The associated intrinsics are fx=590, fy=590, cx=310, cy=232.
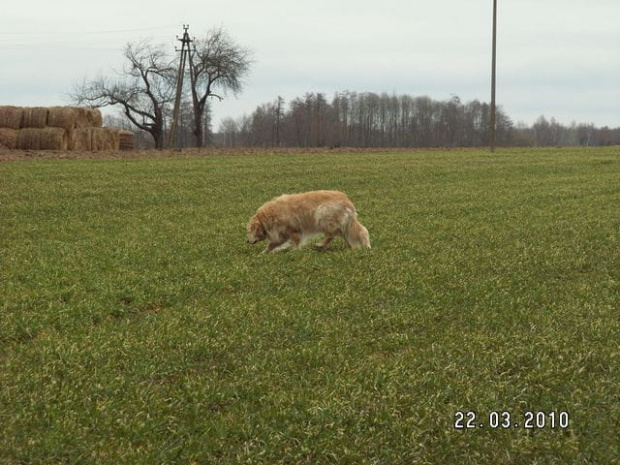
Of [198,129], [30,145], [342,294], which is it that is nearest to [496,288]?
[342,294]

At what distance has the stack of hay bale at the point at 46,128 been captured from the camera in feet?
117

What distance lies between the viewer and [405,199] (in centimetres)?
1958

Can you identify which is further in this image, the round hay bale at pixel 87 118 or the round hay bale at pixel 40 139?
the round hay bale at pixel 87 118

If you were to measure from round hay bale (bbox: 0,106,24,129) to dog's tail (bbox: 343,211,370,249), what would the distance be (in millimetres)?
31324

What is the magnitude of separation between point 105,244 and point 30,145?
91.3 feet

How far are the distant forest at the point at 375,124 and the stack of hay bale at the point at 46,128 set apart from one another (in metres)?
89.9

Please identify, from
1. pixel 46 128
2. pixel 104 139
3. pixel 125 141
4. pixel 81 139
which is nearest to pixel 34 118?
pixel 46 128

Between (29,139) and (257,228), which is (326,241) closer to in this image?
(257,228)

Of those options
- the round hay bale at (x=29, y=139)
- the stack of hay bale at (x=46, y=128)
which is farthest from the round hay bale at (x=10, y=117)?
the round hay bale at (x=29, y=139)

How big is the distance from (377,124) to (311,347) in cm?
14880

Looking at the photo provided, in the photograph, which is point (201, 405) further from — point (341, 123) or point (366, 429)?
point (341, 123)

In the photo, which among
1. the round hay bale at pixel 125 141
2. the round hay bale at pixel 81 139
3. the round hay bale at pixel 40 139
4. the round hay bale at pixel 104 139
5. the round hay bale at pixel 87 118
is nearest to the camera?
the round hay bale at pixel 40 139

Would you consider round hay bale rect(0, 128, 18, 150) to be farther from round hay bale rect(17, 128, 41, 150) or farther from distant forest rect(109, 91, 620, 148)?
distant forest rect(109, 91, 620, 148)

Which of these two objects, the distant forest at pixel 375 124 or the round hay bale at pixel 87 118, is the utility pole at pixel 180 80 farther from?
the distant forest at pixel 375 124
